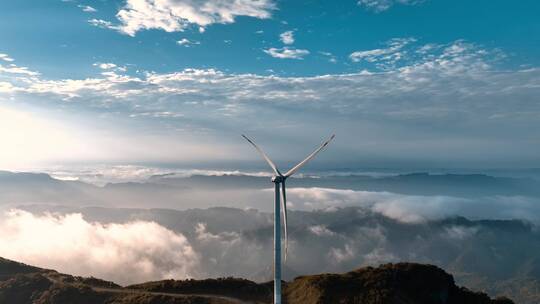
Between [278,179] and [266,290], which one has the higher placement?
[278,179]

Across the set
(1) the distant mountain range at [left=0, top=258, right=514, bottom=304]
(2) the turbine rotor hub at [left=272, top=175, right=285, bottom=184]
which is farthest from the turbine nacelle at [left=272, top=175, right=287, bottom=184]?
(1) the distant mountain range at [left=0, top=258, right=514, bottom=304]

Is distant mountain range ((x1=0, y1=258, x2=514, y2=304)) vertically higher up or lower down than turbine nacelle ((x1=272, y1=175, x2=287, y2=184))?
lower down

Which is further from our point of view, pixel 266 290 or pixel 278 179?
pixel 266 290

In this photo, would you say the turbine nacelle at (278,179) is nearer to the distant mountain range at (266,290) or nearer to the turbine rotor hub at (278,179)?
the turbine rotor hub at (278,179)

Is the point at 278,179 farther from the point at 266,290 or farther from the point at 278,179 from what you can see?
the point at 266,290

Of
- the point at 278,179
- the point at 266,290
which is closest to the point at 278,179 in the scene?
the point at 278,179

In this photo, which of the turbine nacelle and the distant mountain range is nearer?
the turbine nacelle

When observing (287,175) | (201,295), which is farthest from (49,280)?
(287,175)

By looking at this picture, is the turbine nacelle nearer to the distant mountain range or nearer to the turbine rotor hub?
the turbine rotor hub
